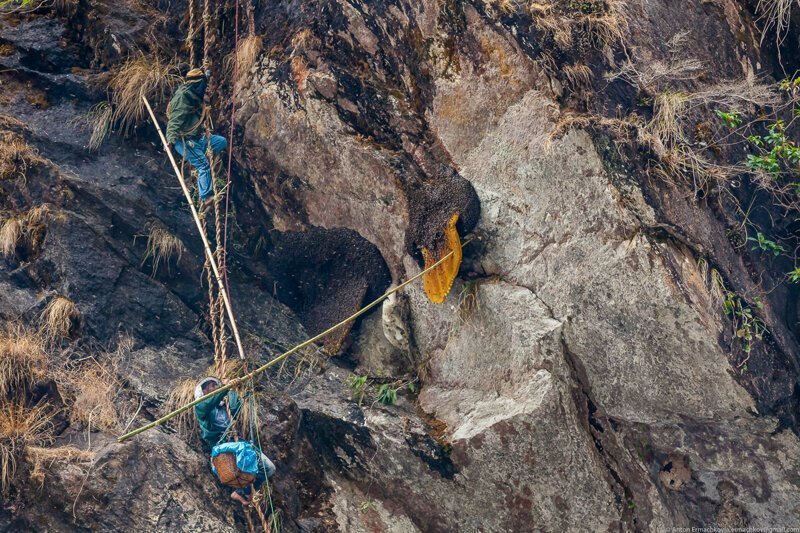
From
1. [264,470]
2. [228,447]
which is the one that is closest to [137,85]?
[228,447]

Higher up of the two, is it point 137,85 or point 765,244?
point 137,85

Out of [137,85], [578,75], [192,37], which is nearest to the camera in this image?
[578,75]

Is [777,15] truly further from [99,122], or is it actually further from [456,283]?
[99,122]

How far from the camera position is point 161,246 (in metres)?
7.98

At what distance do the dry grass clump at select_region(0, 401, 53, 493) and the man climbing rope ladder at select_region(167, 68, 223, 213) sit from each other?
103 inches

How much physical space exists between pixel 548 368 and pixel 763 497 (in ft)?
6.73

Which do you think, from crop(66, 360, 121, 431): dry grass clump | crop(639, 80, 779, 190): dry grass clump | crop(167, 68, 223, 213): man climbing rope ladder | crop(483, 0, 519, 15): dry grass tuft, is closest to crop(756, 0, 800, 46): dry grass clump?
crop(639, 80, 779, 190): dry grass clump

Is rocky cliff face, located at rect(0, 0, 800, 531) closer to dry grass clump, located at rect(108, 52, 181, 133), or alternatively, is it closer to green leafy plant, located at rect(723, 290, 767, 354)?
green leafy plant, located at rect(723, 290, 767, 354)

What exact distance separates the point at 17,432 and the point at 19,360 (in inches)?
26.1

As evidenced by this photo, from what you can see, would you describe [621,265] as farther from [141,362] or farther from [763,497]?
[141,362]

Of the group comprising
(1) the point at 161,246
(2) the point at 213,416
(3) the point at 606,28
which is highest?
(1) the point at 161,246

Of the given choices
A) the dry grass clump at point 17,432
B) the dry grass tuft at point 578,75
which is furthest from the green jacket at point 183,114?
the dry grass tuft at point 578,75

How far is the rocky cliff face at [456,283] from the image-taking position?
6.50 metres

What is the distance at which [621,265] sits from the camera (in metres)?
6.51
